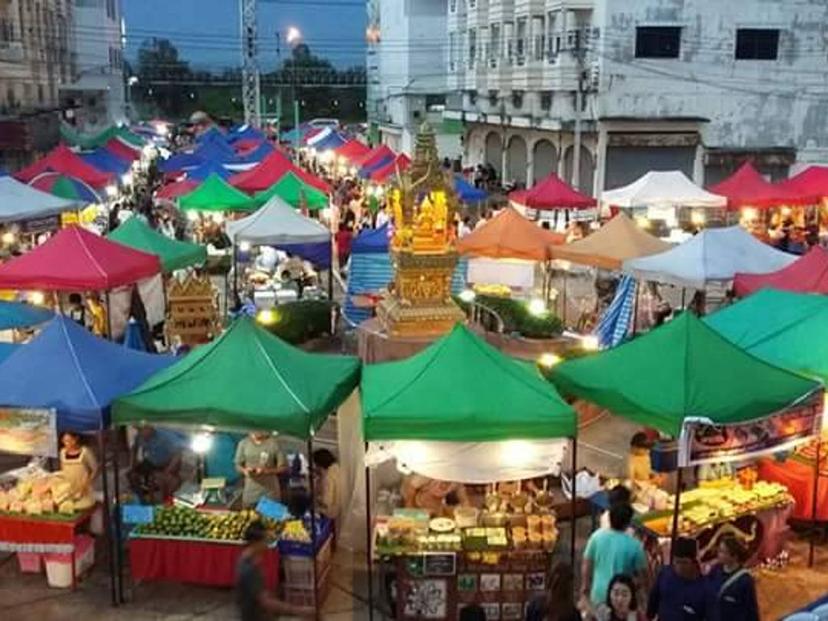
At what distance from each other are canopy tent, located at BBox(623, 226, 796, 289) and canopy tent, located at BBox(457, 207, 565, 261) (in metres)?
2.16

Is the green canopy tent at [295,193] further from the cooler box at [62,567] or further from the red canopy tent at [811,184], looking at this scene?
the cooler box at [62,567]

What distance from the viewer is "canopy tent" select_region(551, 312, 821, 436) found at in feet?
25.5

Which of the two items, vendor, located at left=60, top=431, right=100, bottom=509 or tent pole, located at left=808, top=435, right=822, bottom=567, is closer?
vendor, located at left=60, top=431, right=100, bottom=509

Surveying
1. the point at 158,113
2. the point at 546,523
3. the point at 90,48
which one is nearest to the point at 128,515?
the point at 546,523

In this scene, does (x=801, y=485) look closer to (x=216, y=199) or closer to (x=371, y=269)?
(x=371, y=269)

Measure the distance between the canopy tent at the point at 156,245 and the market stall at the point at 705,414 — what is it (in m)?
8.69

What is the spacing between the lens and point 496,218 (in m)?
16.8

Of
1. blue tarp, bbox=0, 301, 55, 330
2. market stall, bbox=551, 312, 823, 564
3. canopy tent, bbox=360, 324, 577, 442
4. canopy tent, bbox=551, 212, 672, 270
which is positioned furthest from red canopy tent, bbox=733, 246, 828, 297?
blue tarp, bbox=0, 301, 55, 330

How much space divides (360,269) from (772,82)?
70.7 ft

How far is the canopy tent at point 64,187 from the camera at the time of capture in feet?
71.4

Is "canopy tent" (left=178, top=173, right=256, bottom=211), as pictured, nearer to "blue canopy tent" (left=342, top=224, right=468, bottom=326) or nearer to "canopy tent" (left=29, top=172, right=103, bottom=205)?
"canopy tent" (left=29, top=172, right=103, bottom=205)

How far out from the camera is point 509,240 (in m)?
16.4

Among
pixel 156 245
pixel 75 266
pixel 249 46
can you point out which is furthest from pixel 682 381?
pixel 249 46

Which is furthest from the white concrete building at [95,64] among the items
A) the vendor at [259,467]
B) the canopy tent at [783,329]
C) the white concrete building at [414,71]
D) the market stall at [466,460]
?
the market stall at [466,460]
